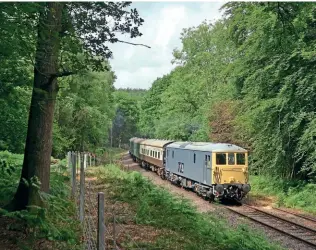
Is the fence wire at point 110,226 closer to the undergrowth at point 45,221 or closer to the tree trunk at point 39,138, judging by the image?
the undergrowth at point 45,221

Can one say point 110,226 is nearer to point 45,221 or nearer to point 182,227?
point 182,227

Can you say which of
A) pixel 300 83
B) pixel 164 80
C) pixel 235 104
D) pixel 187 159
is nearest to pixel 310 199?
pixel 300 83

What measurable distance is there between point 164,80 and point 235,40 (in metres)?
43.2

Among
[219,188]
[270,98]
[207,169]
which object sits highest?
[270,98]

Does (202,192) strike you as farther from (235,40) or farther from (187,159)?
(235,40)

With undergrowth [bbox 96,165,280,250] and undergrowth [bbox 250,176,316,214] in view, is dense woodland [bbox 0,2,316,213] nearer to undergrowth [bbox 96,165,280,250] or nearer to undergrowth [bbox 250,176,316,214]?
undergrowth [bbox 250,176,316,214]

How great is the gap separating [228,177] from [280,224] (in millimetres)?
4390

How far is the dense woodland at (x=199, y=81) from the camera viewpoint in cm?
739

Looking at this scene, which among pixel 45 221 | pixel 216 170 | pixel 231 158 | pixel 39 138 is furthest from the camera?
pixel 231 158

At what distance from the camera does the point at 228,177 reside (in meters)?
17.7

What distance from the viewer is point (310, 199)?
1662cm

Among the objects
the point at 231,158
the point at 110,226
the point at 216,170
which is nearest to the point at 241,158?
the point at 231,158

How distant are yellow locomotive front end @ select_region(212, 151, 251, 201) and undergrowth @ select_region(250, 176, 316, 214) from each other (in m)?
1.62

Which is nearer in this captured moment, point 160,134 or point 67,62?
point 67,62
